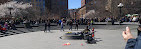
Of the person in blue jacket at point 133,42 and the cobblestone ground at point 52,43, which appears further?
the cobblestone ground at point 52,43

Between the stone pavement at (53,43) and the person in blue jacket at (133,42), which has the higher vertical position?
the person in blue jacket at (133,42)

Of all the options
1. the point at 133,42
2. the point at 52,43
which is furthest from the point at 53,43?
the point at 133,42

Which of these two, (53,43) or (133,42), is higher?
(133,42)

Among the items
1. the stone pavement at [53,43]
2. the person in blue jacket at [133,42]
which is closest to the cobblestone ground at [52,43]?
the stone pavement at [53,43]

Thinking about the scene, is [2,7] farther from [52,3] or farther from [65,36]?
[52,3]

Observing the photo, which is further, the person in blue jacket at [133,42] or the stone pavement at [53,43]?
the stone pavement at [53,43]

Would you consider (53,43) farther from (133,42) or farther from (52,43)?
(133,42)

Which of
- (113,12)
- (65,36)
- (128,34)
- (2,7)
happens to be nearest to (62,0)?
(113,12)

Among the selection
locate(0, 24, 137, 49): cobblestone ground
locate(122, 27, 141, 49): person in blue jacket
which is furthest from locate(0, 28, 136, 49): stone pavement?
locate(122, 27, 141, 49): person in blue jacket

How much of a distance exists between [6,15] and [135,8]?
45858 millimetres

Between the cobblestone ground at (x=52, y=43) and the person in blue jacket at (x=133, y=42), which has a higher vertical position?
the person in blue jacket at (x=133, y=42)

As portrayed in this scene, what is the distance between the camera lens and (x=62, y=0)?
109688 mm

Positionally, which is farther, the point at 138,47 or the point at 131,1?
the point at 131,1

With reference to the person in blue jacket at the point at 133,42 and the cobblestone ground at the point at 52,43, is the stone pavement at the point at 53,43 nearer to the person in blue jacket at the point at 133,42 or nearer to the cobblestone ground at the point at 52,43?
the cobblestone ground at the point at 52,43
